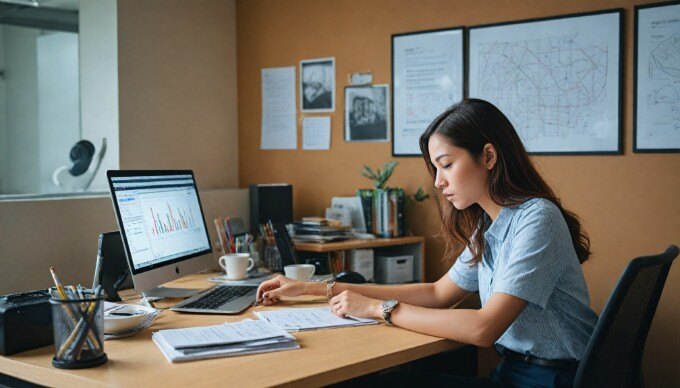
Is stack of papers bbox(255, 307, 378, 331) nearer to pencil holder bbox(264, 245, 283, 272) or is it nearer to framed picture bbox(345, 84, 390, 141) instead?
pencil holder bbox(264, 245, 283, 272)

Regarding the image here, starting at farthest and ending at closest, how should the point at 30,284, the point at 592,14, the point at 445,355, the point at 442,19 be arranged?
the point at 442,19 → the point at 592,14 → the point at 30,284 → the point at 445,355

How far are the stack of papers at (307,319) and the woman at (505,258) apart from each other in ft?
0.10

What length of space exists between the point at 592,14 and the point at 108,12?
231 centimetres

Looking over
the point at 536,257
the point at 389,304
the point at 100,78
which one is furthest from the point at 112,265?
the point at 100,78

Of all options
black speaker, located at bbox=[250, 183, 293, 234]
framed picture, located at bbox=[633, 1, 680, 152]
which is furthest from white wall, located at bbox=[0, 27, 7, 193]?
framed picture, located at bbox=[633, 1, 680, 152]

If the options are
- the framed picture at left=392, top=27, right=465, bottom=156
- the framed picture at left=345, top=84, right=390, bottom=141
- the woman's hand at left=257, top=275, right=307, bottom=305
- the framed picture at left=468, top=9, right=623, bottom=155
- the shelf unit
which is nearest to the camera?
the woman's hand at left=257, top=275, right=307, bottom=305

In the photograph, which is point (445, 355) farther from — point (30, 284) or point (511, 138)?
point (30, 284)

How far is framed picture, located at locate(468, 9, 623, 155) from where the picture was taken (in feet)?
10.4

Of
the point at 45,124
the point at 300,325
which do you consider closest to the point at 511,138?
the point at 300,325

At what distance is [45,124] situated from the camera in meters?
3.96

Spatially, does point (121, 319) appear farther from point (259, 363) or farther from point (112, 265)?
point (112, 265)

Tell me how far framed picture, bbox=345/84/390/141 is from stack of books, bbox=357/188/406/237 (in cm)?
34

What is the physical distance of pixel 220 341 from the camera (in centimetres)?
179

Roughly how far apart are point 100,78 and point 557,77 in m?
2.24
